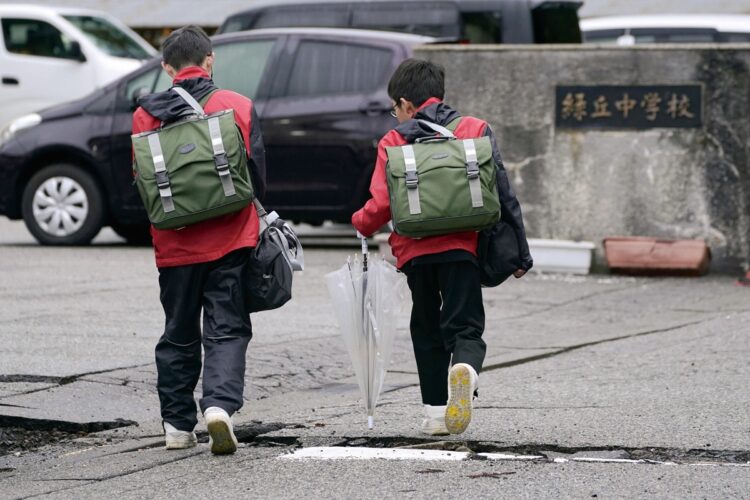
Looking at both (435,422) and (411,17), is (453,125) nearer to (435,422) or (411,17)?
(435,422)

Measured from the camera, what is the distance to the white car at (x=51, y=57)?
17.8 metres

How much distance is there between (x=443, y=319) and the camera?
5938 mm

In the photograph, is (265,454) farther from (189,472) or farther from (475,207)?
(475,207)

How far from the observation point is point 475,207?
5.66 meters

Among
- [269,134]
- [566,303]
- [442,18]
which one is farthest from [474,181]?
[442,18]

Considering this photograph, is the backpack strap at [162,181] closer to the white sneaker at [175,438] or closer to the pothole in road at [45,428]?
the white sneaker at [175,438]

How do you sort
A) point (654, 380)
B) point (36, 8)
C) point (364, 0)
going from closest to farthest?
1. point (654, 380)
2. point (364, 0)
3. point (36, 8)

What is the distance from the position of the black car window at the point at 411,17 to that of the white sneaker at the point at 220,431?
10083mm

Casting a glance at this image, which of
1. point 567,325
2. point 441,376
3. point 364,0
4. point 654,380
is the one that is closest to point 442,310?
point 441,376

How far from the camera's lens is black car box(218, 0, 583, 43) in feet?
48.6

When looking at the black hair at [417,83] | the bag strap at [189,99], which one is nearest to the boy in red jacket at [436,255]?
the black hair at [417,83]

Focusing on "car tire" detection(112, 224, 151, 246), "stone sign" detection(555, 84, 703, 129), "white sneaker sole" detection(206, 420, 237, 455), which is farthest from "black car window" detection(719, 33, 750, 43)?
"white sneaker sole" detection(206, 420, 237, 455)

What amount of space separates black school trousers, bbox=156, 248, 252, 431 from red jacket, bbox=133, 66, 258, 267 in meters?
0.05

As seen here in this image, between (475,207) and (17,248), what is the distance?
8.09 meters
